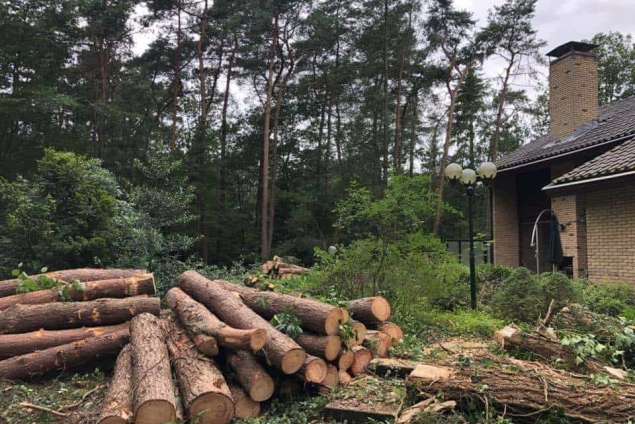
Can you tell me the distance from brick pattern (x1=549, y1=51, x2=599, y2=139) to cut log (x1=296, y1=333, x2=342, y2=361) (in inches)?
487

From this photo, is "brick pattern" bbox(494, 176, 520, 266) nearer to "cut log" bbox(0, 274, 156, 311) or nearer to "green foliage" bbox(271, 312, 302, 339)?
"green foliage" bbox(271, 312, 302, 339)

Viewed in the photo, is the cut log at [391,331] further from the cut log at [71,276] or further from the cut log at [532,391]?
the cut log at [71,276]

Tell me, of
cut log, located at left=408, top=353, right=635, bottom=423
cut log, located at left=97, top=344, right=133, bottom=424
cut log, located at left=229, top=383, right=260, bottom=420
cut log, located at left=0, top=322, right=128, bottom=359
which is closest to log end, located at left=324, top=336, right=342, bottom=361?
cut log, located at left=229, top=383, right=260, bottom=420

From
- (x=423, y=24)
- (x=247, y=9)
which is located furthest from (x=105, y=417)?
(x=423, y=24)

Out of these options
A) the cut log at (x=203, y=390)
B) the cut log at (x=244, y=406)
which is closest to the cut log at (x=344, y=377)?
the cut log at (x=244, y=406)

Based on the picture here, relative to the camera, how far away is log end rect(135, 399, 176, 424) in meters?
3.55

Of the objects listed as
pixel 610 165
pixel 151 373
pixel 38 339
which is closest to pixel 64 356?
pixel 38 339

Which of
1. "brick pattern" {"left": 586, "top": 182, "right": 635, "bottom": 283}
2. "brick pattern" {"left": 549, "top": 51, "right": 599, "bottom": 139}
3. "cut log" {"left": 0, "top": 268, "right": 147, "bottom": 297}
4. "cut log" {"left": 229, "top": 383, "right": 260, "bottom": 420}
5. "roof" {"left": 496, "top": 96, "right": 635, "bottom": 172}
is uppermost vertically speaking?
"brick pattern" {"left": 549, "top": 51, "right": 599, "bottom": 139}

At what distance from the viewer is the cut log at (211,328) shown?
432 centimetres

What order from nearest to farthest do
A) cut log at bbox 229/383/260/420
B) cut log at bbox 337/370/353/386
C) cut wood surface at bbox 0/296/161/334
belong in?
cut log at bbox 229/383/260/420
cut log at bbox 337/370/353/386
cut wood surface at bbox 0/296/161/334

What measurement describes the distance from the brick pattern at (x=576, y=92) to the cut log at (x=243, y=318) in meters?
12.4

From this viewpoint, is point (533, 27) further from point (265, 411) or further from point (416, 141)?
point (265, 411)

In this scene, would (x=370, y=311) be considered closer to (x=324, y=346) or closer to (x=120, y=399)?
(x=324, y=346)

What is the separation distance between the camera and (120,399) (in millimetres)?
3809
